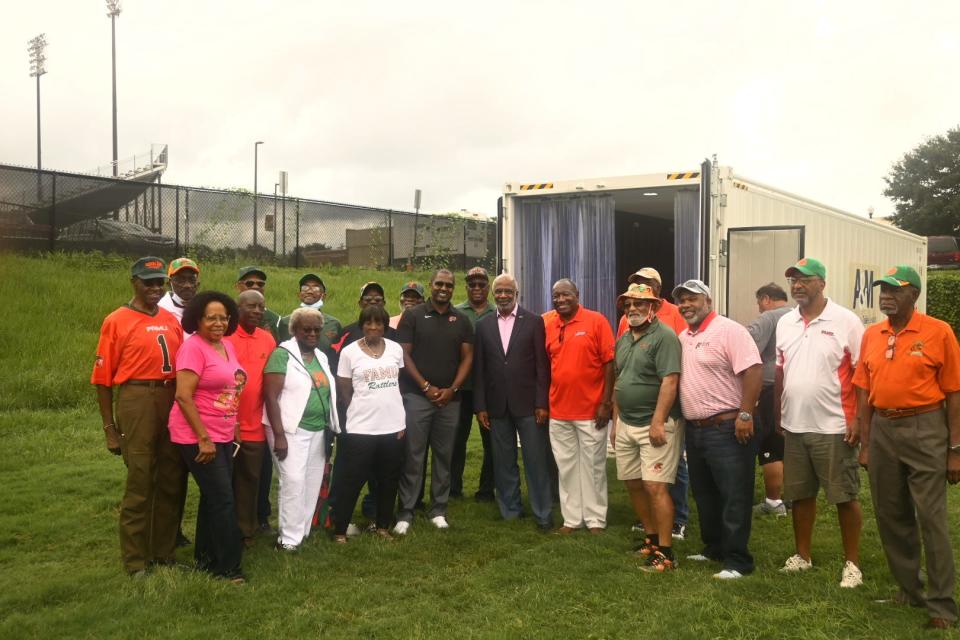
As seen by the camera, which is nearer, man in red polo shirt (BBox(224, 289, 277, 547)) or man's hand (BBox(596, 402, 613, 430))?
man in red polo shirt (BBox(224, 289, 277, 547))

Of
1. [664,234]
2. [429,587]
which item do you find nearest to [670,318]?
[429,587]

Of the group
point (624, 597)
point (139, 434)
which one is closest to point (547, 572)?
point (624, 597)

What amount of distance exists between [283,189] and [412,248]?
151 inches

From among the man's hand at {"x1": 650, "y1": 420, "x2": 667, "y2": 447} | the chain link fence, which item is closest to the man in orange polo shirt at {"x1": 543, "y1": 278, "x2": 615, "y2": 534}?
the man's hand at {"x1": 650, "y1": 420, "x2": 667, "y2": 447}

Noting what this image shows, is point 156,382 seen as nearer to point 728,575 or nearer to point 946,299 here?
point 728,575

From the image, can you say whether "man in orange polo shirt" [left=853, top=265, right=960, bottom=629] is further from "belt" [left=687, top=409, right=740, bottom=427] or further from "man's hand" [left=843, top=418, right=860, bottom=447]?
"belt" [left=687, top=409, right=740, bottom=427]

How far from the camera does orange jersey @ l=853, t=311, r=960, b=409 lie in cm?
435

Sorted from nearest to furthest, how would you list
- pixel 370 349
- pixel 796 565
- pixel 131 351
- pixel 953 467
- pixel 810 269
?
pixel 953 467, pixel 131 351, pixel 810 269, pixel 796 565, pixel 370 349

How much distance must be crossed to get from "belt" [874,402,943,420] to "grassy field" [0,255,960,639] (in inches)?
41.5

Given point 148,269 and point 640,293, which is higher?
point 148,269

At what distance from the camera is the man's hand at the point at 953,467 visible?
4289 mm

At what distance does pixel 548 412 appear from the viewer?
6.39 metres

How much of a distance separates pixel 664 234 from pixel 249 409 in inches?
238

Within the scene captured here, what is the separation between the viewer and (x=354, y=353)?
233 inches
